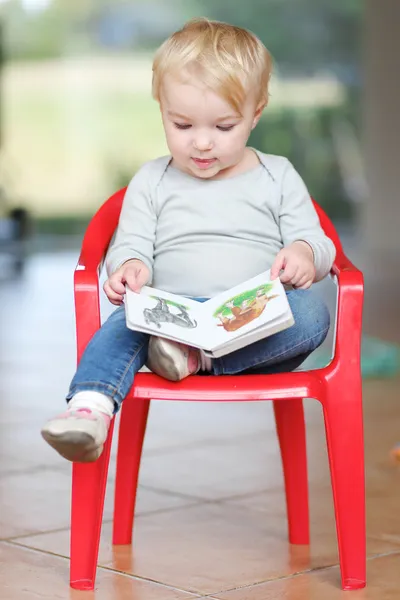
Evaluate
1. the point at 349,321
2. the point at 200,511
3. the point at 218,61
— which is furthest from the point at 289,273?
the point at 200,511

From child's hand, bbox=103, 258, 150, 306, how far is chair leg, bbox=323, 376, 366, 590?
34 centimetres

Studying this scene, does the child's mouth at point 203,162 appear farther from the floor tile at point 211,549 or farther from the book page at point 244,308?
the floor tile at point 211,549

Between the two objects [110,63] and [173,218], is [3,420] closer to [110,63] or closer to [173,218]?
[173,218]

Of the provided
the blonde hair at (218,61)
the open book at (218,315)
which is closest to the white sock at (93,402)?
the open book at (218,315)

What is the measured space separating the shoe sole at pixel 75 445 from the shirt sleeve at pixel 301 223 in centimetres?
52

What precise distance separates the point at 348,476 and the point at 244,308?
301mm

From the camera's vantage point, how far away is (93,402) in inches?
62.4

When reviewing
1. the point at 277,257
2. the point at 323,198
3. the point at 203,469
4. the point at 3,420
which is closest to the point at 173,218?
the point at 277,257

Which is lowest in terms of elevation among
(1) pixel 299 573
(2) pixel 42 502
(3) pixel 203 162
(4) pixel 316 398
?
(2) pixel 42 502

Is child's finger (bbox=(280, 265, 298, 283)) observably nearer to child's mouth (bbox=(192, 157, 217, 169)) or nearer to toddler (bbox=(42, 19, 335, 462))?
toddler (bbox=(42, 19, 335, 462))

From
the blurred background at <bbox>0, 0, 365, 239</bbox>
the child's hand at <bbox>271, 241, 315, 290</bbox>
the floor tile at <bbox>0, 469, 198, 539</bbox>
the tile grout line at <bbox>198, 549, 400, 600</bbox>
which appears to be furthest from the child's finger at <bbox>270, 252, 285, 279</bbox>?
the blurred background at <bbox>0, 0, 365, 239</bbox>

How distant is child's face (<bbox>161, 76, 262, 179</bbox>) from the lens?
1765 mm

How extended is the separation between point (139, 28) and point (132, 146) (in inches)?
42.9

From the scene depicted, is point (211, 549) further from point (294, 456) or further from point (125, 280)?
point (125, 280)
